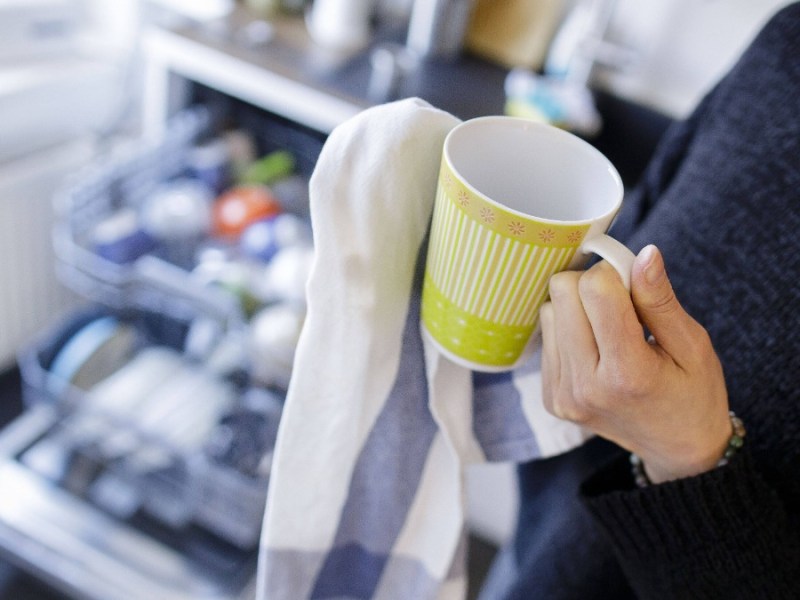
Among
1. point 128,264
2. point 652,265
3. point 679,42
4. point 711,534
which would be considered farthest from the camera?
point 679,42

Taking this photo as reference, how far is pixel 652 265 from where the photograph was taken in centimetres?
33

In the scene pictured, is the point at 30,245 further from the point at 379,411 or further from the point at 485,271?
the point at 485,271

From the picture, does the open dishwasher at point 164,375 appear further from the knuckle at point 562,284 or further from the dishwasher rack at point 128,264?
the knuckle at point 562,284

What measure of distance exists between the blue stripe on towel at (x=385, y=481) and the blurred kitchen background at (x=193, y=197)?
1.02ft

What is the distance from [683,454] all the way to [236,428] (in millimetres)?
621

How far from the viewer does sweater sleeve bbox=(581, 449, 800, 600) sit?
424 mm

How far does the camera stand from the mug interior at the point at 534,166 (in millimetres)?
382

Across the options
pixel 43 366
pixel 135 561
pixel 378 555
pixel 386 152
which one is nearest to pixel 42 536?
pixel 135 561

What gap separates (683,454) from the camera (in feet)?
1.38

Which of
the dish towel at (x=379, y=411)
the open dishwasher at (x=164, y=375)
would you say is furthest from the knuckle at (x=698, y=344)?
the open dishwasher at (x=164, y=375)

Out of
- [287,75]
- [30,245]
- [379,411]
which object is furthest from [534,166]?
[30,245]

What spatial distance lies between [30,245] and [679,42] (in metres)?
1.04

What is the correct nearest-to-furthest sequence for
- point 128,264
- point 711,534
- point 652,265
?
point 652,265 → point 711,534 → point 128,264

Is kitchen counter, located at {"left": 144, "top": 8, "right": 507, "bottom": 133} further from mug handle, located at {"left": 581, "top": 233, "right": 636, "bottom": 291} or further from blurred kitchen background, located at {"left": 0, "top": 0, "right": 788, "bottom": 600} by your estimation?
mug handle, located at {"left": 581, "top": 233, "right": 636, "bottom": 291}
